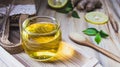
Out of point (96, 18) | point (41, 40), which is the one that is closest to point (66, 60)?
point (41, 40)

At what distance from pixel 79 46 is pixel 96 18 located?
0.48 ft

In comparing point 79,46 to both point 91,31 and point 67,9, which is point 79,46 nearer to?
point 91,31

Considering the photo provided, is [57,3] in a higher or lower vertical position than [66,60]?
higher

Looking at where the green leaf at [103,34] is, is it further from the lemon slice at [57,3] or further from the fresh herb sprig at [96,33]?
the lemon slice at [57,3]

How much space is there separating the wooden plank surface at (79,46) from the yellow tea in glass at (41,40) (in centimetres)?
3

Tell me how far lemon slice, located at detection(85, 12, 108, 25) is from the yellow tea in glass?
20 cm

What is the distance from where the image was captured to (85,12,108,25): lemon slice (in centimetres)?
81

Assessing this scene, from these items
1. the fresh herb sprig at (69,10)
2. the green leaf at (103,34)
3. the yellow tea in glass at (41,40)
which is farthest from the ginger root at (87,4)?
the yellow tea in glass at (41,40)

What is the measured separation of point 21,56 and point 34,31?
0.23 feet

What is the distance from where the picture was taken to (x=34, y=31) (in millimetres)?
636

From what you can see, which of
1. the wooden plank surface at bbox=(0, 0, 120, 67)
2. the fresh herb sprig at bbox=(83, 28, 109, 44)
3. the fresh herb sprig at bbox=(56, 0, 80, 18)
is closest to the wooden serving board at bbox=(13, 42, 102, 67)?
the wooden plank surface at bbox=(0, 0, 120, 67)

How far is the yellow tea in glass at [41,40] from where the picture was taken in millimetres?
605

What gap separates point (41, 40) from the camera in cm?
61

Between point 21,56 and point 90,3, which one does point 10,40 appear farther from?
point 90,3
